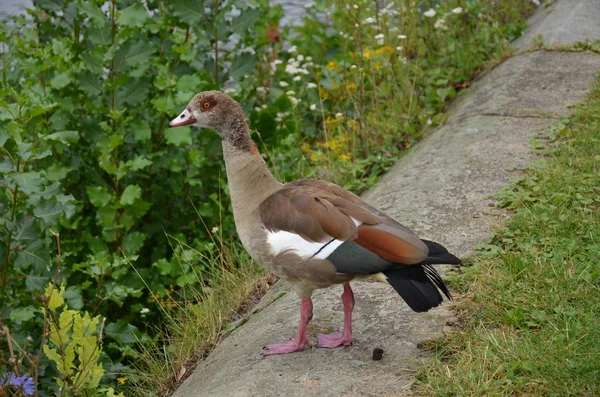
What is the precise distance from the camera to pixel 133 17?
188 inches

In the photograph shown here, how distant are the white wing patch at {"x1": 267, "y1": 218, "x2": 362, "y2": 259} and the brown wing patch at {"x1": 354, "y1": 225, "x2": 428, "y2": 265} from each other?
0.25 feet

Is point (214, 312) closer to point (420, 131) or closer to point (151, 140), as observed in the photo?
point (151, 140)

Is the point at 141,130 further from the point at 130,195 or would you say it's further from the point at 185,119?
the point at 185,119

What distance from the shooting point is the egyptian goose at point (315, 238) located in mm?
3152

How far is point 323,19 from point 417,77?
3244 mm

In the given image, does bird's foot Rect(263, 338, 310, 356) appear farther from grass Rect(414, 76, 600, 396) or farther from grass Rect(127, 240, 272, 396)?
Answer: grass Rect(127, 240, 272, 396)

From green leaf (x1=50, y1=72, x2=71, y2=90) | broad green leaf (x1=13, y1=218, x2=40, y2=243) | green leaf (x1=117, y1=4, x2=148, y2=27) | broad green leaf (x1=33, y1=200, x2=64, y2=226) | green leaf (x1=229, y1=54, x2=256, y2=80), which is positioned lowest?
broad green leaf (x1=13, y1=218, x2=40, y2=243)

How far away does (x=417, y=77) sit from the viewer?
21.0 ft

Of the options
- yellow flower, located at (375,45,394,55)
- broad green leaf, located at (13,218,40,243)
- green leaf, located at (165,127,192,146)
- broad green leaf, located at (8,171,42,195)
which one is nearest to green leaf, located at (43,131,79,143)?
broad green leaf, located at (8,171,42,195)

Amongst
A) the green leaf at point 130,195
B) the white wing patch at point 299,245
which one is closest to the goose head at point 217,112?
the white wing patch at point 299,245

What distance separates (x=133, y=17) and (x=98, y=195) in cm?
104

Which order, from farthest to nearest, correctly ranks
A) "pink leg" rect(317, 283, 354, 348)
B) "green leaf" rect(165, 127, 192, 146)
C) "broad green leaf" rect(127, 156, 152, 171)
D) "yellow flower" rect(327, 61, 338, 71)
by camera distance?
"yellow flower" rect(327, 61, 338, 71) < "green leaf" rect(165, 127, 192, 146) < "broad green leaf" rect(127, 156, 152, 171) < "pink leg" rect(317, 283, 354, 348)

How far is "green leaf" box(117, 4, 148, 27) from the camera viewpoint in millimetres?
4766

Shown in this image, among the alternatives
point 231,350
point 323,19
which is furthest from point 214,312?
point 323,19
